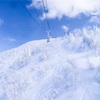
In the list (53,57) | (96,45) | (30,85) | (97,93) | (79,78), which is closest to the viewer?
(97,93)

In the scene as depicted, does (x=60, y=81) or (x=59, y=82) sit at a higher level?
(x=60, y=81)

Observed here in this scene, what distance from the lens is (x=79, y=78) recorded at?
240 ft

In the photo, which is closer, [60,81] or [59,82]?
[59,82]

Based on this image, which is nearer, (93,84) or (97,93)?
(97,93)

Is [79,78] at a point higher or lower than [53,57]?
lower

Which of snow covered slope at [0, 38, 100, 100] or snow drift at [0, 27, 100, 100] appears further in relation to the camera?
snow drift at [0, 27, 100, 100]

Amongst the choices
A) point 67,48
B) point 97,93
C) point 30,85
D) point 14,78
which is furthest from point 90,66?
point 67,48

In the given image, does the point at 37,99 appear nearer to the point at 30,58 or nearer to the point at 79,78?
the point at 79,78

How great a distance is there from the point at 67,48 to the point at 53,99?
56.6 meters

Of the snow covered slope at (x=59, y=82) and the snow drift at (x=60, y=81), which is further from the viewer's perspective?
the snow drift at (x=60, y=81)

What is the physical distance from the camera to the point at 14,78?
292 ft

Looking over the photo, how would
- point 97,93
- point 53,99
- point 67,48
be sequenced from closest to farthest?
point 97,93
point 53,99
point 67,48

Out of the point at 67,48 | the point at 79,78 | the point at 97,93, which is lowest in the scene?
the point at 97,93

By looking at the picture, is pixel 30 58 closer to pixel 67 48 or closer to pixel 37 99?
pixel 67 48
